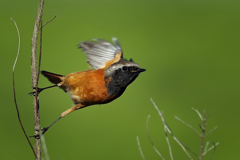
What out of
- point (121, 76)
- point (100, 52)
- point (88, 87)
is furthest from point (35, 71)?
point (100, 52)

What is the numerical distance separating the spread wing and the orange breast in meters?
0.24

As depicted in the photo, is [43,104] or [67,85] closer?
[67,85]

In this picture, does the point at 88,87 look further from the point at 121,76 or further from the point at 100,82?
the point at 121,76

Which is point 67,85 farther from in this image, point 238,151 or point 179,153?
point 238,151

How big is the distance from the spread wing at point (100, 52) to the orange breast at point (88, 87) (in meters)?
0.24

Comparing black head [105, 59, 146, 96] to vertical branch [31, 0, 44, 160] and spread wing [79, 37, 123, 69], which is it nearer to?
spread wing [79, 37, 123, 69]

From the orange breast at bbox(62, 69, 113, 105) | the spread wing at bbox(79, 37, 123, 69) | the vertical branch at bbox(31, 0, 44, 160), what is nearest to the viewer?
the vertical branch at bbox(31, 0, 44, 160)

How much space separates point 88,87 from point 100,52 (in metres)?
0.63

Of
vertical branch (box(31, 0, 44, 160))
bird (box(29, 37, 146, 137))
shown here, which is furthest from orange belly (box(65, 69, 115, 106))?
vertical branch (box(31, 0, 44, 160))

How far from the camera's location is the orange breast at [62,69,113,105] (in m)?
2.98

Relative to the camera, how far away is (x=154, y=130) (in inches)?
309

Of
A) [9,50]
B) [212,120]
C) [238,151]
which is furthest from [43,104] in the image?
[238,151]

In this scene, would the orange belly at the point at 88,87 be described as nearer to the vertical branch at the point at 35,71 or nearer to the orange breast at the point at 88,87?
the orange breast at the point at 88,87

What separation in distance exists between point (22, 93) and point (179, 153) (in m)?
3.62
